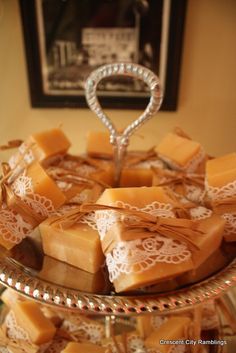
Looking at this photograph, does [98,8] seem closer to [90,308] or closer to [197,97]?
[197,97]

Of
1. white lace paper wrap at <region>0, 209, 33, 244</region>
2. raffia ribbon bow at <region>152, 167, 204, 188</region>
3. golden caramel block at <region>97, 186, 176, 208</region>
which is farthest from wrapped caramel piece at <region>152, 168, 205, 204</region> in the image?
white lace paper wrap at <region>0, 209, 33, 244</region>

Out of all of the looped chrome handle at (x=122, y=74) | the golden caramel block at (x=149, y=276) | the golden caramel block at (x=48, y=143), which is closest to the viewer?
the golden caramel block at (x=149, y=276)

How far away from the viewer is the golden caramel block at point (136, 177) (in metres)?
0.55

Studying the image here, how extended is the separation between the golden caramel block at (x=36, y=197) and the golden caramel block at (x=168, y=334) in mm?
267

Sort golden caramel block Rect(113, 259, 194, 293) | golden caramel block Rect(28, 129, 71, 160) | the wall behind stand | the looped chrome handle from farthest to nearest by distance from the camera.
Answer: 1. the wall behind stand
2. golden caramel block Rect(28, 129, 71, 160)
3. the looped chrome handle
4. golden caramel block Rect(113, 259, 194, 293)

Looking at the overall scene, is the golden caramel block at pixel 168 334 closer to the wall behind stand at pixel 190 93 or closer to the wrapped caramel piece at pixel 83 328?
the wrapped caramel piece at pixel 83 328

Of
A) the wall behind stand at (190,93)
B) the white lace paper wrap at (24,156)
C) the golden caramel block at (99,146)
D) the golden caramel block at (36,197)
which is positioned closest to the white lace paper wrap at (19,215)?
the golden caramel block at (36,197)

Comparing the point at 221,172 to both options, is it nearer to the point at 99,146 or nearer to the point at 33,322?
the point at 99,146

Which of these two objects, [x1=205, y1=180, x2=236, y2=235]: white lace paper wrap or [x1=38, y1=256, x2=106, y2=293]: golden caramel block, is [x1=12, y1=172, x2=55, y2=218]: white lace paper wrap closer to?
[x1=38, y1=256, x2=106, y2=293]: golden caramel block

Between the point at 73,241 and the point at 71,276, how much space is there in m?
0.04

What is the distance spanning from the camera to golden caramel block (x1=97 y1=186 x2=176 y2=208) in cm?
38

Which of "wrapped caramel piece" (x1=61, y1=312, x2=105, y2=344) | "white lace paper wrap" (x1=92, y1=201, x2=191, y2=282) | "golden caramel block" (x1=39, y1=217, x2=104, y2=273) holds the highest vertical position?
"white lace paper wrap" (x1=92, y1=201, x2=191, y2=282)

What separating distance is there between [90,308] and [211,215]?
191mm

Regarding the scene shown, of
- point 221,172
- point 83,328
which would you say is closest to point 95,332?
point 83,328
